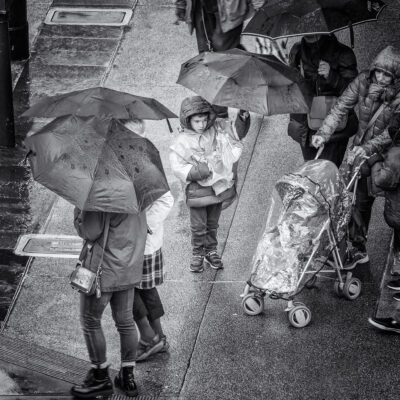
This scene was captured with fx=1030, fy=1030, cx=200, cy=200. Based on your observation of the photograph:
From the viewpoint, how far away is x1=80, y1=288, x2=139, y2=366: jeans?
273 inches

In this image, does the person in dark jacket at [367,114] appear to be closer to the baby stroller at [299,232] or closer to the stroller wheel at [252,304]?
the baby stroller at [299,232]

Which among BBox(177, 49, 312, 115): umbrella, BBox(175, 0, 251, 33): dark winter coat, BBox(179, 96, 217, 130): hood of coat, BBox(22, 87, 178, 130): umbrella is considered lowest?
BBox(175, 0, 251, 33): dark winter coat

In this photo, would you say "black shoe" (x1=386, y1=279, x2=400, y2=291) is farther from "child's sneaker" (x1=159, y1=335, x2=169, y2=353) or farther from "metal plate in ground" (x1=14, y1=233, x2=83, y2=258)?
"metal plate in ground" (x1=14, y1=233, x2=83, y2=258)

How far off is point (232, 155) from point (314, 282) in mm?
1243

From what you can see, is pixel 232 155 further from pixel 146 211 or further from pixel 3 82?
pixel 3 82

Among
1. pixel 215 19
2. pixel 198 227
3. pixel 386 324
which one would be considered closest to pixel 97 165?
pixel 198 227

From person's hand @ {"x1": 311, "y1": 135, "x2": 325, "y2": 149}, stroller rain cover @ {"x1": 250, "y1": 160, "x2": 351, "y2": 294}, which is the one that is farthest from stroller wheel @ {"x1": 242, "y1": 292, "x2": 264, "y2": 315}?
person's hand @ {"x1": 311, "y1": 135, "x2": 325, "y2": 149}

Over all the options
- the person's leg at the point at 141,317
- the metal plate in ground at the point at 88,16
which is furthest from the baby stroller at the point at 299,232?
the metal plate in ground at the point at 88,16

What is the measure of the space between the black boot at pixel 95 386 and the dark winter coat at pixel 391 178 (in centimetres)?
256

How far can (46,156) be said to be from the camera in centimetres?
656

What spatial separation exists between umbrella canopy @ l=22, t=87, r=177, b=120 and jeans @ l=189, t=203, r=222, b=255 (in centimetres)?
164

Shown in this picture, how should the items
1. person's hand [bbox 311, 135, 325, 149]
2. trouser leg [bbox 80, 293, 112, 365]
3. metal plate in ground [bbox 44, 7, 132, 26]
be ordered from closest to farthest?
trouser leg [bbox 80, 293, 112, 365] < person's hand [bbox 311, 135, 325, 149] < metal plate in ground [bbox 44, 7, 132, 26]

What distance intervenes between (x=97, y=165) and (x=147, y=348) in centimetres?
184

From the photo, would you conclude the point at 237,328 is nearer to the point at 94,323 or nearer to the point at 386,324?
the point at 386,324
